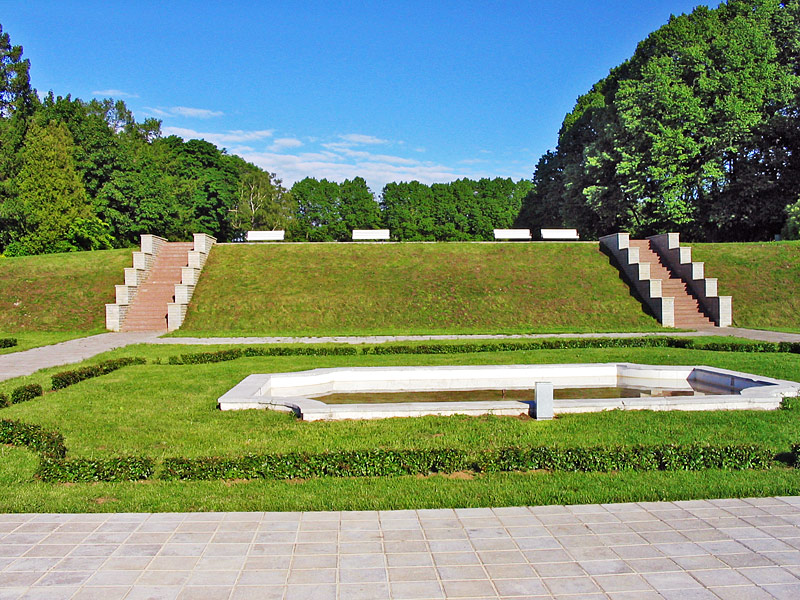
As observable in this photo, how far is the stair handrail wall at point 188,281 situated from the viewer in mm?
23031

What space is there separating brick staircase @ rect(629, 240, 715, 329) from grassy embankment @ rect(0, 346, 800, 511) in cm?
1227

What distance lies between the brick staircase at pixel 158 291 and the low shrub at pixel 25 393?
43.1ft

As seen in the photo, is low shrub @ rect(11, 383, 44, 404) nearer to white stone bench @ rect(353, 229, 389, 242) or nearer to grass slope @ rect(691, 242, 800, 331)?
white stone bench @ rect(353, 229, 389, 242)

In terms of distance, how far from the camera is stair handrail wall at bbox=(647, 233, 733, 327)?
23.5 m

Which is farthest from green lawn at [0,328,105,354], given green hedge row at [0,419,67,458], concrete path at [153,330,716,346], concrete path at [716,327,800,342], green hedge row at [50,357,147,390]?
concrete path at [716,327,800,342]

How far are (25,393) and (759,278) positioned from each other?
2849 centimetres

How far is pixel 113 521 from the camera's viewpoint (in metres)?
5.00

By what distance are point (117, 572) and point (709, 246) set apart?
104ft

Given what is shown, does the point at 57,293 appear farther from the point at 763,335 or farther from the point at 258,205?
the point at 258,205

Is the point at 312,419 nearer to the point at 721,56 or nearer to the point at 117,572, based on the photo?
the point at 117,572

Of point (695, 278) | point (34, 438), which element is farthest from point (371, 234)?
point (34, 438)

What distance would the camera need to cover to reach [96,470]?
6.20 m

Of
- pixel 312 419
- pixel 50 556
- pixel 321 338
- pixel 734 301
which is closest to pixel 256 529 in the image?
pixel 50 556

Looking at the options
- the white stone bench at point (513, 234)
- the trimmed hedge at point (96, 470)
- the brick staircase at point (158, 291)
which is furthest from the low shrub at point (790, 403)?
the white stone bench at point (513, 234)
